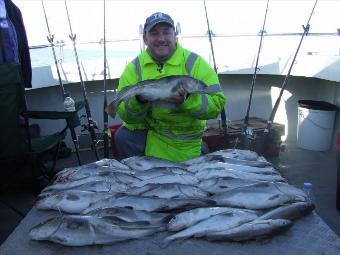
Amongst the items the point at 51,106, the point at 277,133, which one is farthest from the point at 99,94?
the point at 277,133

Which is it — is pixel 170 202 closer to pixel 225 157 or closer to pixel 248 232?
pixel 248 232

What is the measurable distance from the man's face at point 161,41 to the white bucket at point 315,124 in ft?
10.1

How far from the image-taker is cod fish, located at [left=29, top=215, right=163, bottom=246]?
1.85 metres

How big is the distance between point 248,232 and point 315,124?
412cm

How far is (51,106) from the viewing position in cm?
591

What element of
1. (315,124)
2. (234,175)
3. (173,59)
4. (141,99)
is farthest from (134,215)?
(315,124)

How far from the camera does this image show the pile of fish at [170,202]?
1883 mm

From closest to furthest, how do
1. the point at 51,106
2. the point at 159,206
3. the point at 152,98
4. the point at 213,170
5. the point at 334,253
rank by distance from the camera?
the point at 334,253 < the point at 159,206 < the point at 213,170 < the point at 152,98 < the point at 51,106

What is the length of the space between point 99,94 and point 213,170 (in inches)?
157

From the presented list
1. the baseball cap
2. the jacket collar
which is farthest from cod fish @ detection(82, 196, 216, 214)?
the baseball cap

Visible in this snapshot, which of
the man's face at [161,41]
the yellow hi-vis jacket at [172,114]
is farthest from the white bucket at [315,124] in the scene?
the man's face at [161,41]

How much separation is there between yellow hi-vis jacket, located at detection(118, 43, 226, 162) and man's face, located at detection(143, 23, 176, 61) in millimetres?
67

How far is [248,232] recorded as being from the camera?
185 centimetres

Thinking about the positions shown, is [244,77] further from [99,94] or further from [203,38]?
[99,94]
